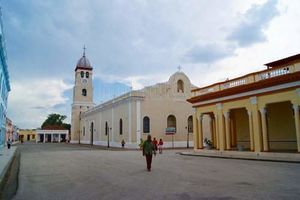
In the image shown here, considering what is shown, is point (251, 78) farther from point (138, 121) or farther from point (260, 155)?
point (138, 121)

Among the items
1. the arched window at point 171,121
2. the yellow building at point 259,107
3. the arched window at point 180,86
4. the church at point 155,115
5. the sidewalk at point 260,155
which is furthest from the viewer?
the arched window at point 180,86

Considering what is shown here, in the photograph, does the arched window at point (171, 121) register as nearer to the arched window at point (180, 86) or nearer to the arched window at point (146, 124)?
the arched window at point (146, 124)

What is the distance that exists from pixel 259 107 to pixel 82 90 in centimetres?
4956

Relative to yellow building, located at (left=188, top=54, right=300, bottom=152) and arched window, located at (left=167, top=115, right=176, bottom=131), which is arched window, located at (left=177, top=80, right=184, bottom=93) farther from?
yellow building, located at (left=188, top=54, right=300, bottom=152)

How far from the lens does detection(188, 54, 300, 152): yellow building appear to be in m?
15.9

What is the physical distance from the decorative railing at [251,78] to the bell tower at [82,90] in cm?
4288

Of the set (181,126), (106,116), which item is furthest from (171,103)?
(106,116)

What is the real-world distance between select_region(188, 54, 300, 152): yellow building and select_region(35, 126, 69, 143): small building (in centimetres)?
7231

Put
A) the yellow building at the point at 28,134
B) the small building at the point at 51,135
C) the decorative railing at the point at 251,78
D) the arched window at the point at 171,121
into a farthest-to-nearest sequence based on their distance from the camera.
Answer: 1. the yellow building at the point at 28,134
2. the small building at the point at 51,135
3. the arched window at the point at 171,121
4. the decorative railing at the point at 251,78

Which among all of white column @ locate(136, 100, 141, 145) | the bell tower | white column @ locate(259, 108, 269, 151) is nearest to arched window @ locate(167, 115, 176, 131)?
white column @ locate(136, 100, 141, 145)

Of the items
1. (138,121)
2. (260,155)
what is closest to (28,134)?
(138,121)

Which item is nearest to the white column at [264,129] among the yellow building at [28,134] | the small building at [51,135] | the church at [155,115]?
the church at [155,115]

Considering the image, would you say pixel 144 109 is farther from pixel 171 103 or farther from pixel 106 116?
pixel 106 116

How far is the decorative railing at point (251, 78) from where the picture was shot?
632 inches
